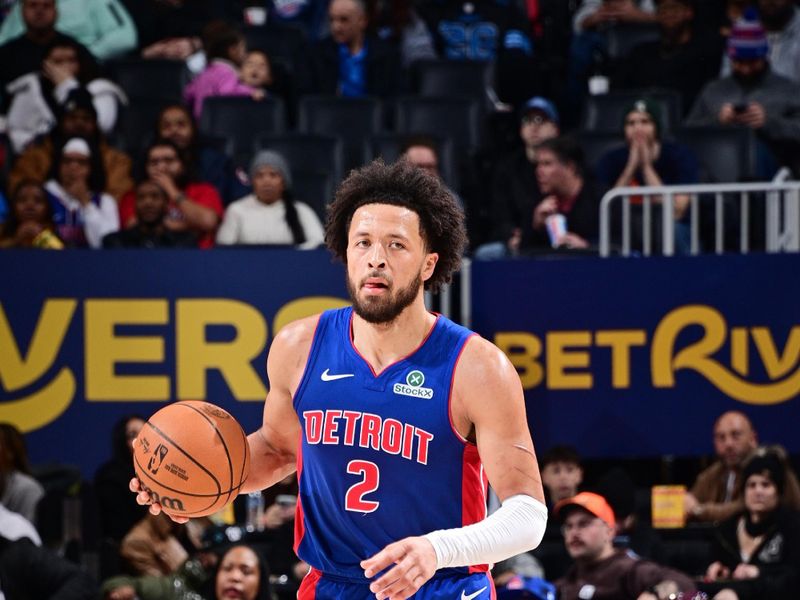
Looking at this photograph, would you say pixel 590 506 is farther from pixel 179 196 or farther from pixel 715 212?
pixel 179 196

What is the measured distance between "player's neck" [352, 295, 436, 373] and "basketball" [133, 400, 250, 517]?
19.2 inches

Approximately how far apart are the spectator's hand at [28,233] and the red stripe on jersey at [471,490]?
5.85 m

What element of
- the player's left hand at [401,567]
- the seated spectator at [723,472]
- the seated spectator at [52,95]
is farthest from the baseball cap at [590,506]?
the seated spectator at [52,95]

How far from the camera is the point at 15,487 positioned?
332 inches

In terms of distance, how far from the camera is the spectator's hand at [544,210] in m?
9.66

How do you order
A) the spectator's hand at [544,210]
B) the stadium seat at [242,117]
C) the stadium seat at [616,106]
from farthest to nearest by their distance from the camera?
the stadium seat at [242,117] → the stadium seat at [616,106] → the spectator's hand at [544,210]

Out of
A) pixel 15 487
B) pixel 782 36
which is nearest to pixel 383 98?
pixel 782 36

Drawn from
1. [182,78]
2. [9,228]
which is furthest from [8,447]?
[182,78]

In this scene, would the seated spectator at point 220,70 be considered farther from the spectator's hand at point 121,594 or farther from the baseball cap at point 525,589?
the baseball cap at point 525,589

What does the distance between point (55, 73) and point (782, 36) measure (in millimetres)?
5503

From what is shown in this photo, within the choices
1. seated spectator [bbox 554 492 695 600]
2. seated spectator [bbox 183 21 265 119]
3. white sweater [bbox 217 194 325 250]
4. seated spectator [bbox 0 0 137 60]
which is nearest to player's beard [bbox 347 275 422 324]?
seated spectator [bbox 554 492 695 600]

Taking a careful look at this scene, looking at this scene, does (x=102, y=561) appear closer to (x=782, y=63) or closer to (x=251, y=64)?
(x=251, y=64)

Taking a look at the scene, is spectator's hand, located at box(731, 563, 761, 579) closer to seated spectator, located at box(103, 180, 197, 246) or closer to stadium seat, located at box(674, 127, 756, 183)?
stadium seat, located at box(674, 127, 756, 183)

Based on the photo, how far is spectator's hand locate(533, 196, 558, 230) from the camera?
9.66 metres
